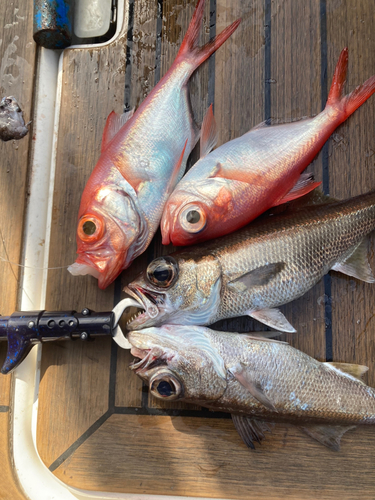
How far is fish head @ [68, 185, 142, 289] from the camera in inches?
61.9

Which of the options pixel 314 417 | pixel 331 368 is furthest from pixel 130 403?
pixel 331 368

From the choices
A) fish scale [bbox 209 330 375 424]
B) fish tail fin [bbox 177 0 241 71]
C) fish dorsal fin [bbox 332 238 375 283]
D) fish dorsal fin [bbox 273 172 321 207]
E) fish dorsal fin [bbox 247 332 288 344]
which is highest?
fish tail fin [bbox 177 0 241 71]

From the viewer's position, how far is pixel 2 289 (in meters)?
1.83

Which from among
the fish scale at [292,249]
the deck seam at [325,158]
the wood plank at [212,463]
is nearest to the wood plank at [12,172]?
the wood plank at [212,463]

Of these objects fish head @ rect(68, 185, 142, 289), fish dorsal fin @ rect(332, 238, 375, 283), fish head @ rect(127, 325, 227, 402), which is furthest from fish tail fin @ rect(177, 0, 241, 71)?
fish head @ rect(127, 325, 227, 402)

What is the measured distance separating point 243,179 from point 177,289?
559 millimetres

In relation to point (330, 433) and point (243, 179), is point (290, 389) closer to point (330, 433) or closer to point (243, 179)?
point (330, 433)

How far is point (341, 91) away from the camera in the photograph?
5.93ft

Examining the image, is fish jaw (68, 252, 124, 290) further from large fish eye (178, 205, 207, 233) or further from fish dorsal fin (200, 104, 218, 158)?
fish dorsal fin (200, 104, 218, 158)

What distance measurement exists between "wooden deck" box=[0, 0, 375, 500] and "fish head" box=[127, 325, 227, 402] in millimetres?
257

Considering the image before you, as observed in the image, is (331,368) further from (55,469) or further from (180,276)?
(55,469)

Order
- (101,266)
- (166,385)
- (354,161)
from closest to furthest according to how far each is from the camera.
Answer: (166,385), (101,266), (354,161)

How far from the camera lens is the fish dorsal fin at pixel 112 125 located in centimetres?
178

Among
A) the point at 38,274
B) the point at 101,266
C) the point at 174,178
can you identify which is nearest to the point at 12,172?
the point at 38,274
